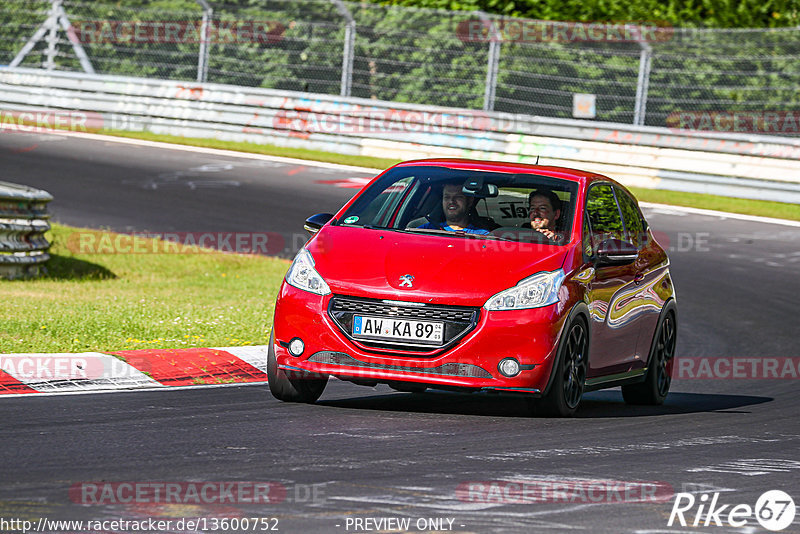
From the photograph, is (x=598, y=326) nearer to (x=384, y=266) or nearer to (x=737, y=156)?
(x=384, y=266)

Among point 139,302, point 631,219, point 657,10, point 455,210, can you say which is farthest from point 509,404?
point 657,10

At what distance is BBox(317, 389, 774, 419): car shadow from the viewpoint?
857 centimetres

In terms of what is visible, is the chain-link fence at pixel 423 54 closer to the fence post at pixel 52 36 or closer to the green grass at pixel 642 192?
the fence post at pixel 52 36

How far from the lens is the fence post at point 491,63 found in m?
23.1

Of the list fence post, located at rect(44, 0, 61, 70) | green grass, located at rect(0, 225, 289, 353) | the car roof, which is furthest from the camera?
fence post, located at rect(44, 0, 61, 70)

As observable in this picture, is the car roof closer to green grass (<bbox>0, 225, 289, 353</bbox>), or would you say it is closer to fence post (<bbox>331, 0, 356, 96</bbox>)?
green grass (<bbox>0, 225, 289, 353</bbox>)

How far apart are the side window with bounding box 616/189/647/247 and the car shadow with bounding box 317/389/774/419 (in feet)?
3.76

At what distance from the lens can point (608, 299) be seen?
891 cm

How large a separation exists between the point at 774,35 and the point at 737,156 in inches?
74.0

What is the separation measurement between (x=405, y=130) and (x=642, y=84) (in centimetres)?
401

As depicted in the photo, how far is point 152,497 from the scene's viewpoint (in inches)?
223

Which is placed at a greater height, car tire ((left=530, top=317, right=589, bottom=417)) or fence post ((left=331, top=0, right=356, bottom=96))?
fence post ((left=331, top=0, right=356, bottom=96))

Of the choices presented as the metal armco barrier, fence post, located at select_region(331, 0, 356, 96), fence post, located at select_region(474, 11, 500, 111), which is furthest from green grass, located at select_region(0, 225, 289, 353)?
fence post, located at select_region(331, 0, 356, 96)

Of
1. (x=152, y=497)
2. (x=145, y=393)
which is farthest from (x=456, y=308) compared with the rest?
A: (x=152, y=497)
